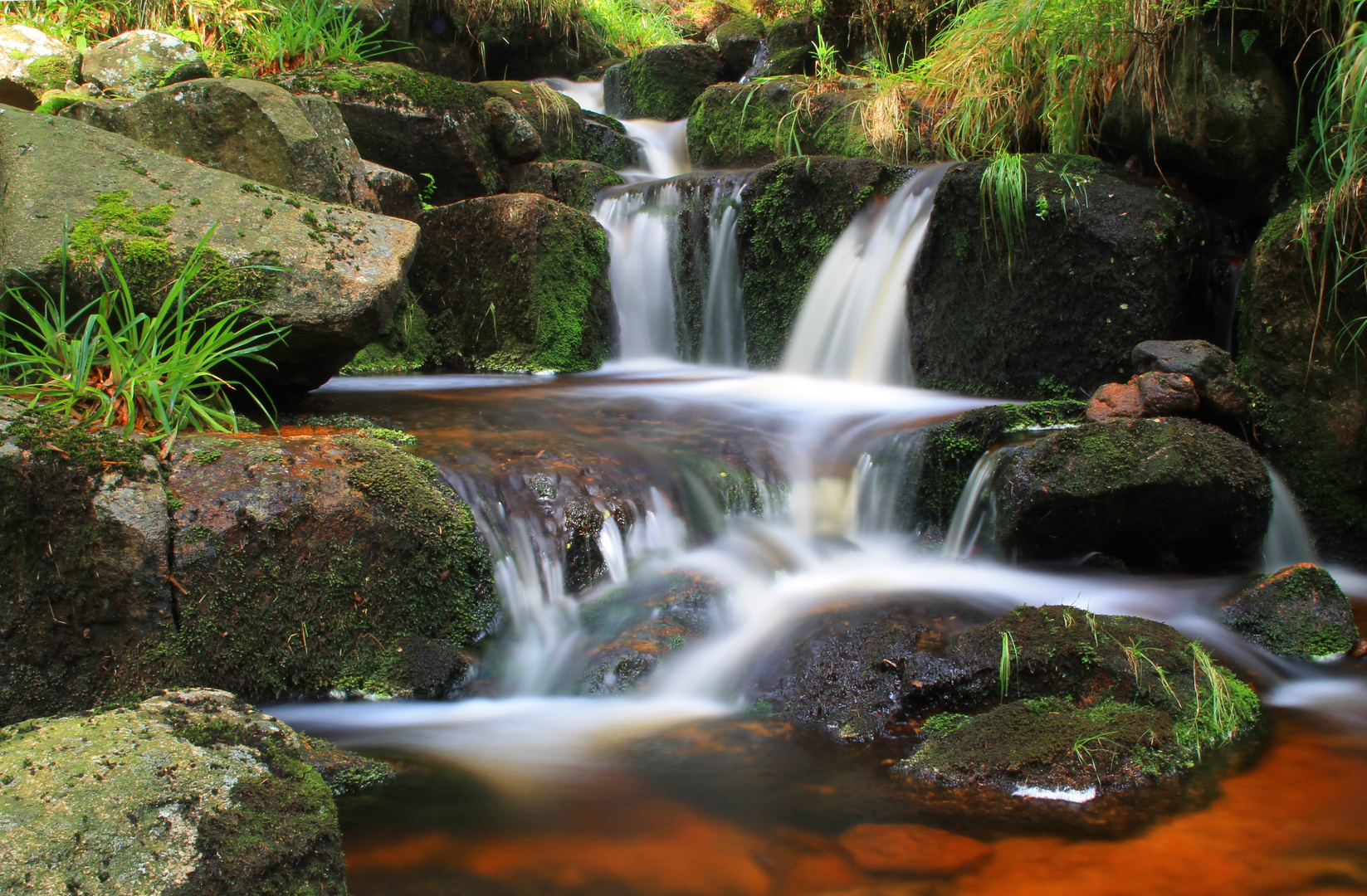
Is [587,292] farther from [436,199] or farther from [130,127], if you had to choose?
[130,127]

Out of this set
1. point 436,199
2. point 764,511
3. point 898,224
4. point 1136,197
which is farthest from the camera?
point 436,199

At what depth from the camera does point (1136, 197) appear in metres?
4.88

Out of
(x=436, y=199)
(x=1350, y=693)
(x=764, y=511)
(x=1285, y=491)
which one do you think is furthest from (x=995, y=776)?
(x=436, y=199)

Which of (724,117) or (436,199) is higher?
(724,117)

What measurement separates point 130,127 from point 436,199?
3177mm

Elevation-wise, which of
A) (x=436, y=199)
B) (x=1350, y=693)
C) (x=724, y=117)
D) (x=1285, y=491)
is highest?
(x=724, y=117)

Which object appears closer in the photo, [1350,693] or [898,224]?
[1350,693]

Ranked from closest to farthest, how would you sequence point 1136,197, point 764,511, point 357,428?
1. point 357,428
2. point 764,511
3. point 1136,197

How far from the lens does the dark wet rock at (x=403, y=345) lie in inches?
261

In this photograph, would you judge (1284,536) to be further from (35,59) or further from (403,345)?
(35,59)

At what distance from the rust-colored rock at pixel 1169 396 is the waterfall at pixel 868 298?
191cm

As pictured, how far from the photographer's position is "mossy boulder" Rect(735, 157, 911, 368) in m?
6.16

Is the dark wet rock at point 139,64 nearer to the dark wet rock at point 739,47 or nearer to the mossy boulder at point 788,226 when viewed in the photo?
the mossy boulder at point 788,226

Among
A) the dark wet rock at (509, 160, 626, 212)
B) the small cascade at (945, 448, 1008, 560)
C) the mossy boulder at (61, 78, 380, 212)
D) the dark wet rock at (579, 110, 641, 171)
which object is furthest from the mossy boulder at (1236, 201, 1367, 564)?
the dark wet rock at (579, 110, 641, 171)
